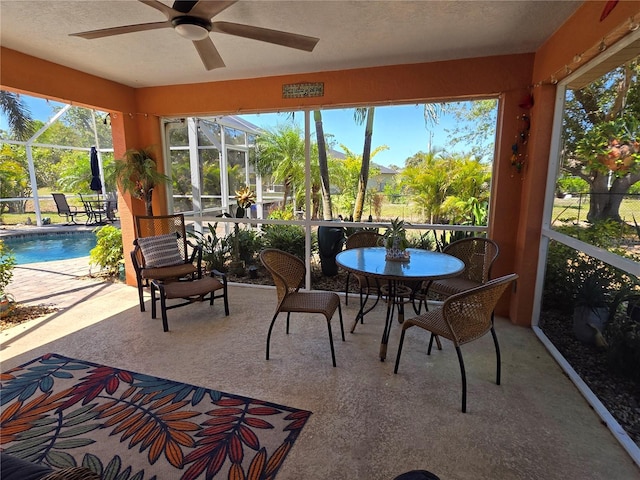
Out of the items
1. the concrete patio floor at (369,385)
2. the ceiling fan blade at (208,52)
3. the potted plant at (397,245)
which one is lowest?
the concrete patio floor at (369,385)

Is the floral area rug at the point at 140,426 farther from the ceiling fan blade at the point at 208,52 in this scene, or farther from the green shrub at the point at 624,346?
the ceiling fan blade at the point at 208,52

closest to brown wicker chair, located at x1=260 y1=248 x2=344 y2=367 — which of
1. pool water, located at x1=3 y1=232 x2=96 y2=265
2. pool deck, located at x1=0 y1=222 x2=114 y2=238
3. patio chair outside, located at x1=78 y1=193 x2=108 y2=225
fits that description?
pool water, located at x1=3 y1=232 x2=96 y2=265

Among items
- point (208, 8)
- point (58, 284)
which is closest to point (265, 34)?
point (208, 8)

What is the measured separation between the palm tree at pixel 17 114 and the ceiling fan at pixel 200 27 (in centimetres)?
1137

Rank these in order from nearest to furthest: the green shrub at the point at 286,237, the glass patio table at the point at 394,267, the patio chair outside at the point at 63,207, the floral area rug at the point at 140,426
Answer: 1. the floral area rug at the point at 140,426
2. the glass patio table at the point at 394,267
3. the green shrub at the point at 286,237
4. the patio chair outside at the point at 63,207

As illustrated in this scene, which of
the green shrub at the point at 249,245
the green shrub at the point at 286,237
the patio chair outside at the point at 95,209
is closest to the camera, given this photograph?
the green shrub at the point at 286,237

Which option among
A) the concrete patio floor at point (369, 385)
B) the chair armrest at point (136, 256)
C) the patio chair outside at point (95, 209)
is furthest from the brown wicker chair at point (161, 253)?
the patio chair outside at point (95, 209)

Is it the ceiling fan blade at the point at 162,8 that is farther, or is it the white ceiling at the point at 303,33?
the white ceiling at the point at 303,33

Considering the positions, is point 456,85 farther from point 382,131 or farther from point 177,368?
point 177,368

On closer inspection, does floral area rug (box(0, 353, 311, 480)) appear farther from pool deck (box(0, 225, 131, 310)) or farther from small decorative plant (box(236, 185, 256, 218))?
small decorative plant (box(236, 185, 256, 218))

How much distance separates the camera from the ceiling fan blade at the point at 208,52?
226 cm

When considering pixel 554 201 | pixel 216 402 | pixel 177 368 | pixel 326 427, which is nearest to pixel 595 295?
pixel 554 201

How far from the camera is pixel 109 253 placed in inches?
196

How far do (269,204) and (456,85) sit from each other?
2.98 m
